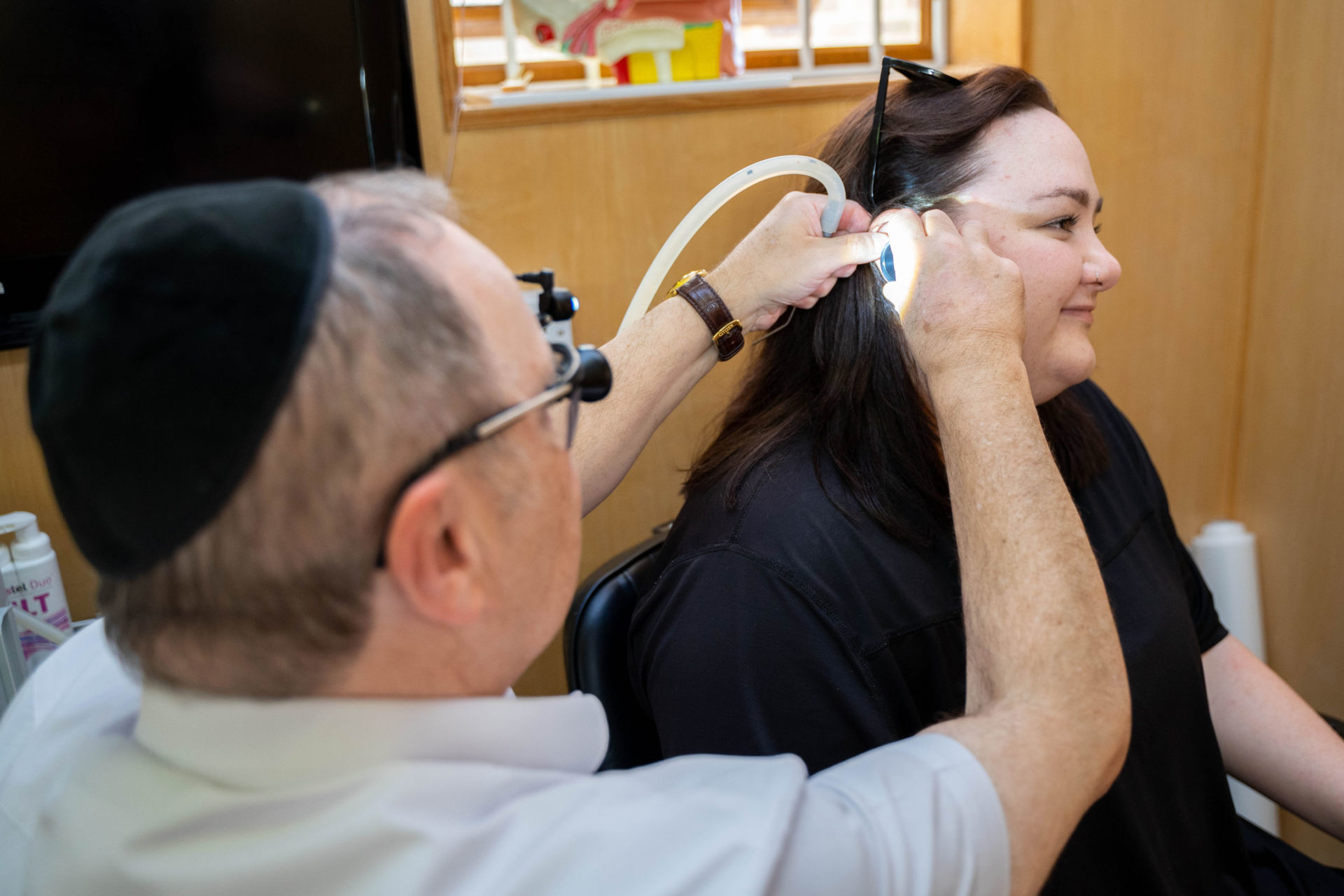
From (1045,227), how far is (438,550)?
0.90 m

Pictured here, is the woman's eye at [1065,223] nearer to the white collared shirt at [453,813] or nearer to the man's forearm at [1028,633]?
the man's forearm at [1028,633]

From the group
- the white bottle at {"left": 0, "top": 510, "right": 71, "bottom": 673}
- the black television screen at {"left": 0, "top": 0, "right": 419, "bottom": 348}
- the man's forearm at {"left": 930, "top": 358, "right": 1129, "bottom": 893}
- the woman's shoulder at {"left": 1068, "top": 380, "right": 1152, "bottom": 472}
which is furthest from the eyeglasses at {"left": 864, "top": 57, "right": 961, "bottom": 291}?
the white bottle at {"left": 0, "top": 510, "right": 71, "bottom": 673}

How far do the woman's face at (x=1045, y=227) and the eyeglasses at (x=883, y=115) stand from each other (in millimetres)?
70

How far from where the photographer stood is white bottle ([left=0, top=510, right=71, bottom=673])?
45.5 inches

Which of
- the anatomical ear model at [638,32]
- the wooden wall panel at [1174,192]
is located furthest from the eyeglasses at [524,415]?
the wooden wall panel at [1174,192]

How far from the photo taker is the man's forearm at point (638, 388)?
1.07 metres

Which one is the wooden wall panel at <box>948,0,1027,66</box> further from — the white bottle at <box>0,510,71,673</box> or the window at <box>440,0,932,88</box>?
the white bottle at <box>0,510,71,673</box>

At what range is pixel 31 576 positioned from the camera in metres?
1.16

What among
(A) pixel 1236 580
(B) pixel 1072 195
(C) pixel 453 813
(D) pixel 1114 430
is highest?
(B) pixel 1072 195

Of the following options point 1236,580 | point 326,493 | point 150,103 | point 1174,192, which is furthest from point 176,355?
point 1236,580

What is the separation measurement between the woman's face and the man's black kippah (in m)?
0.80

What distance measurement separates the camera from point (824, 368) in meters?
1.15

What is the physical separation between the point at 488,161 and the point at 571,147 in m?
0.14

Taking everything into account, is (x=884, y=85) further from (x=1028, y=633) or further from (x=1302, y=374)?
(x=1302, y=374)
